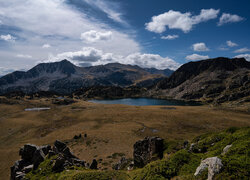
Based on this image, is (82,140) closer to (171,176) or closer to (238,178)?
(171,176)

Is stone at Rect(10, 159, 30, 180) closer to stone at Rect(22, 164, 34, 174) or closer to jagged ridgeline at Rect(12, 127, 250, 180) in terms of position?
jagged ridgeline at Rect(12, 127, 250, 180)

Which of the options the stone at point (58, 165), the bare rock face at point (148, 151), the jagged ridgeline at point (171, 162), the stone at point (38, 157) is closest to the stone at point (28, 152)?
the jagged ridgeline at point (171, 162)

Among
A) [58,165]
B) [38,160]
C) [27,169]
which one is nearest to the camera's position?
[58,165]

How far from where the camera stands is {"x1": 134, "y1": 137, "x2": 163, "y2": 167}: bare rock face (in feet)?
62.1

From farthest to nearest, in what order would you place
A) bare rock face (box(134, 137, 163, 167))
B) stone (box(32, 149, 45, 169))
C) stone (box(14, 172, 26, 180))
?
bare rock face (box(134, 137, 163, 167)) < stone (box(32, 149, 45, 169)) < stone (box(14, 172, 26, 180))

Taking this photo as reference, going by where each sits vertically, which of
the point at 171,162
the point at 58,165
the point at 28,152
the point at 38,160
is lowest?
the point at 38,160

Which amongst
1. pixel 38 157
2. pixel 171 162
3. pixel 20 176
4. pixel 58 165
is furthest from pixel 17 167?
pixel 171 162

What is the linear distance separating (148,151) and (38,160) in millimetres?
15786

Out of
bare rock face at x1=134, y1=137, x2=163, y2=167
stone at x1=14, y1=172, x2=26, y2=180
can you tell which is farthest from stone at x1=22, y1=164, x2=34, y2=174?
bare rock face at x1=134, y1=137, x2=163, y2=167

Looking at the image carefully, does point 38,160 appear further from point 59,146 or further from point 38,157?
point 59,146

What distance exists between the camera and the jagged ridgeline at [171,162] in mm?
7074

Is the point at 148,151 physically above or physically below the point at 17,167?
above

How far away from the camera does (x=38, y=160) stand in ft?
61.4

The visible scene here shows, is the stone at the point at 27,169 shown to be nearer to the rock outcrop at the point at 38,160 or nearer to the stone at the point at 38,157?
the rock outcrop at the point at 38,160
